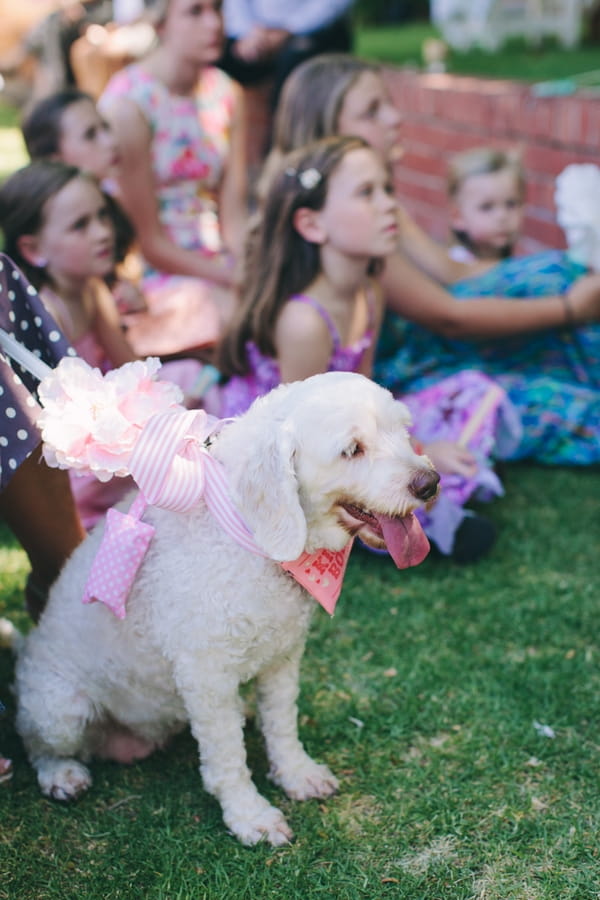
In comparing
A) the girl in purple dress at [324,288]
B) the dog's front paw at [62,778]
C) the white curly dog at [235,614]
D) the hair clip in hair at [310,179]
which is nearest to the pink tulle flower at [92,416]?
the white curly dog at [235,614]

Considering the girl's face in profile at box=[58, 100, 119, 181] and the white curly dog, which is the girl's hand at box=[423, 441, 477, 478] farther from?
the girl's face in profile at box=[58, 100, 119, 181]

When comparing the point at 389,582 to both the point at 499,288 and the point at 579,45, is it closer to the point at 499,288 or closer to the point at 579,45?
the point at 499,288

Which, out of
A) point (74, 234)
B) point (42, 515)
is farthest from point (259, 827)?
point (74, 234)

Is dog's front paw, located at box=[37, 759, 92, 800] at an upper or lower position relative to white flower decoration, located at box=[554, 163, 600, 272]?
lower

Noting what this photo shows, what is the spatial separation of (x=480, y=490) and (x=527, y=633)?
85cm

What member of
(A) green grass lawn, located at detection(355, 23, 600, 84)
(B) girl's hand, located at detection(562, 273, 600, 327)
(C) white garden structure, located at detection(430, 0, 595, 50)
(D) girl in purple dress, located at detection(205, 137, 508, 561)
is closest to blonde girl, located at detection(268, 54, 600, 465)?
(B) girl's hand, located at detection(562, 273, 600, 327)

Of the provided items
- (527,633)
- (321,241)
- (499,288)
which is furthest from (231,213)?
(527,633)

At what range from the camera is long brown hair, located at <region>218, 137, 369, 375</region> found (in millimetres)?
3346

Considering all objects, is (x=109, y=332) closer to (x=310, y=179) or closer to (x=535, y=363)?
(x=310, y=179)

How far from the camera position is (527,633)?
309 cm

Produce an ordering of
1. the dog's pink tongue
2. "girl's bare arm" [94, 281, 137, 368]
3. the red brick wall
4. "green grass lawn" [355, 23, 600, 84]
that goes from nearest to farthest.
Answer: the dog's pink tongue → "girl's bare arm" [94, 281, 137, 368] → the red brick wall → "green grass lawn" [355, 23, 600, 84]

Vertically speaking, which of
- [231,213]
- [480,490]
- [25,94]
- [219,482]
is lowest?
[25,94]

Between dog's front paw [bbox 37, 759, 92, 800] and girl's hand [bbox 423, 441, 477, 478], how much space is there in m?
1.67

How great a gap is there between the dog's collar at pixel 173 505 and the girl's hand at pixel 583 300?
2.21 m
